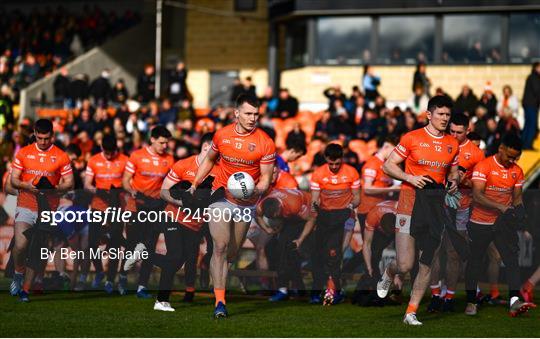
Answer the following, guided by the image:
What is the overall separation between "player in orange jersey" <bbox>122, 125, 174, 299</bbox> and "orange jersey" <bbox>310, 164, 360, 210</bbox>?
2057 millimetres

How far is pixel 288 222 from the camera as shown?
1622 centimetres

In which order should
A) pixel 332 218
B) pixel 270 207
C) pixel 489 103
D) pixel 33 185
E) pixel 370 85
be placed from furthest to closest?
1. pixel 370 85
2. pixel 489 103
3. pixel 270 207
4. pixel 332 218
5. pixel 33 185

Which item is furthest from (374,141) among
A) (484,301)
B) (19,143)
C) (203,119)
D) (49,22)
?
(49,22)

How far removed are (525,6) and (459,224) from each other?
1777 cm

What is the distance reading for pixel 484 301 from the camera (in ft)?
53.4

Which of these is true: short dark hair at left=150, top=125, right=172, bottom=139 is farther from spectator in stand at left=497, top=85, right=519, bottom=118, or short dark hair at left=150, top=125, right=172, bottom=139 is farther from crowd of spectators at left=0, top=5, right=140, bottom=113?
crowd of spectators at left=0, top=5, right=140, bottom=113

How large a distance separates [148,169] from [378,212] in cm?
322

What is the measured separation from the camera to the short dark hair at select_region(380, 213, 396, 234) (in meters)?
15.6

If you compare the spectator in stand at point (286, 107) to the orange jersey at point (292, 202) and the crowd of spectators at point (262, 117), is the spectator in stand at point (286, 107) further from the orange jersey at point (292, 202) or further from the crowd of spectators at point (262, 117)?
the orange jersey at point (292, 202)

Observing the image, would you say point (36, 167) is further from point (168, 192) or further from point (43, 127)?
point (168, 192)

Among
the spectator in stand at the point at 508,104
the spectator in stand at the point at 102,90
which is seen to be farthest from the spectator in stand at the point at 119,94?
the spectator in stand at the point at 508,104

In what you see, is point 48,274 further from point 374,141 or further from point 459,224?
point 374,141

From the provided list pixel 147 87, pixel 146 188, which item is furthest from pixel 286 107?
pixel 146 188

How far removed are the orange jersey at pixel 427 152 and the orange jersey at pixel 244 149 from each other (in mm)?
1471
